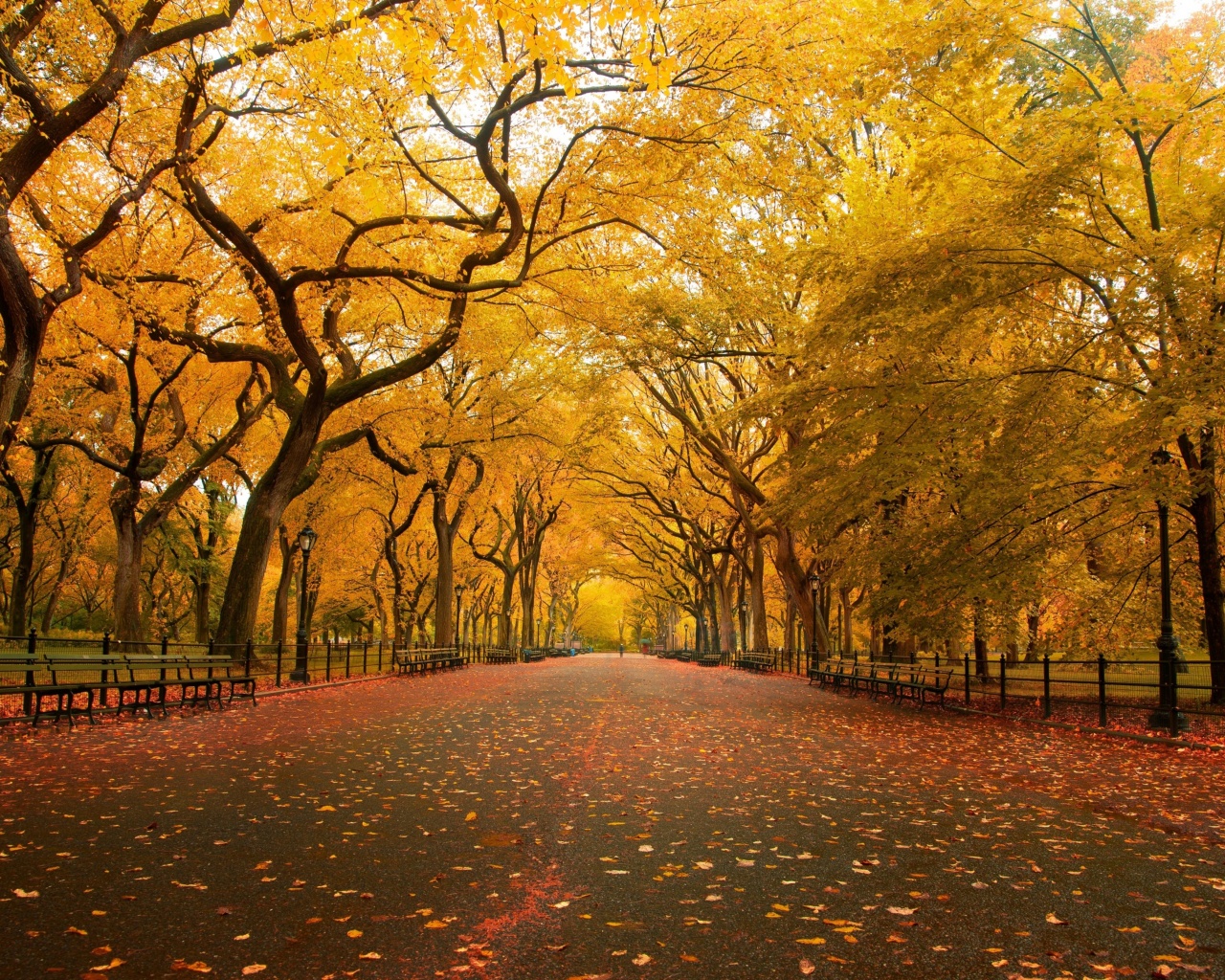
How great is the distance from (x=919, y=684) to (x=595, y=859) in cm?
1316

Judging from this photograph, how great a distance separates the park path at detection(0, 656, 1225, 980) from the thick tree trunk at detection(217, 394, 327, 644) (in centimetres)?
688

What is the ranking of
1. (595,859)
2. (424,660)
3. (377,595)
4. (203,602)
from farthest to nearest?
(377,595) → (203,602) → (424,660) → (595,859)

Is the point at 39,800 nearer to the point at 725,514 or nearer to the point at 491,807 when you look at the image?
the point at 491,807

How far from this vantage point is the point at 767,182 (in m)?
13.6

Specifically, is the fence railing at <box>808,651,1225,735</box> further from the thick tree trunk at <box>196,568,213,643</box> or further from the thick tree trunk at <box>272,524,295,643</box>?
the thick tree trunk at <box>196,568,213,643</box>

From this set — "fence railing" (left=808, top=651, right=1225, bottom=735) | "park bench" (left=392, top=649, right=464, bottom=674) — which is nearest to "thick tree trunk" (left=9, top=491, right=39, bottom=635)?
"park bench" (left=392, top=649, right=464, bottom=674)

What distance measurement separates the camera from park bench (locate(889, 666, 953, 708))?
16.7 metres

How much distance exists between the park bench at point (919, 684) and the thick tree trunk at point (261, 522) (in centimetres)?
1320

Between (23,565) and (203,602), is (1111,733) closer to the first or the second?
(23,565)

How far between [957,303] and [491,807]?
34.3 ft

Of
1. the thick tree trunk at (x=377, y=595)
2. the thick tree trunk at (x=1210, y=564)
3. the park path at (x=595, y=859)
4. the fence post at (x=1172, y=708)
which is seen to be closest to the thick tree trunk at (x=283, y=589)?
the thick tree trunk at (x=377, y=595)

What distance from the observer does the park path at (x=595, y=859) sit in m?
3.76

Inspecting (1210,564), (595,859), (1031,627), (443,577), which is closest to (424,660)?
(443,577)

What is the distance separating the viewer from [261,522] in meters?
17.7
